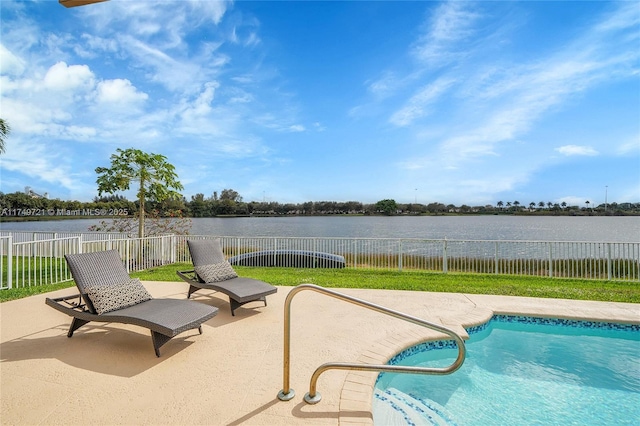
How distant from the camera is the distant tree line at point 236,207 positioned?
13643mm

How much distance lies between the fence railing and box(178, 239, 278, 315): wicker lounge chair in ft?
10.5

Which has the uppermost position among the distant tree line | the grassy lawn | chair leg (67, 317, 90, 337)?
the distant tree line

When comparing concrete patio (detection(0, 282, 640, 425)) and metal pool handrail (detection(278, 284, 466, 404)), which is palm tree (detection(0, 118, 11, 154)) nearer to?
concrete patio (detection(0, 282, 640, 425))

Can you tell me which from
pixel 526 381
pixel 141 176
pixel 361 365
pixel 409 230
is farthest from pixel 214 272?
pixel 409 230

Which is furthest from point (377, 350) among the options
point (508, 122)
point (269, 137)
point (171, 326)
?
point (269, 137)

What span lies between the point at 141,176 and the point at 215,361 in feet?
31.0

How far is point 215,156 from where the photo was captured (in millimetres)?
14625

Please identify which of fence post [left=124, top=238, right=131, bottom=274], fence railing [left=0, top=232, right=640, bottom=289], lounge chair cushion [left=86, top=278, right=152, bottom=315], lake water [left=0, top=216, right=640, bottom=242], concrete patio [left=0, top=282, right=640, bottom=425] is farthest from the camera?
lake water [left=0, top=216, right=640, bottom=242]

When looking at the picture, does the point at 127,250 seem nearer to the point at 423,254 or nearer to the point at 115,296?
the point at 115,296

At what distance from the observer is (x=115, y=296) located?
3.55m

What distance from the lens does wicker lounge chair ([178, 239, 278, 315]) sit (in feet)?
14.4

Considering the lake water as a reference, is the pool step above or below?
below

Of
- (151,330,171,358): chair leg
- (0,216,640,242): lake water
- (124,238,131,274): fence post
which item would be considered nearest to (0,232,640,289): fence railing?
(124,238,131,274): fence post

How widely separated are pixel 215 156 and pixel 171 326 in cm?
1271
